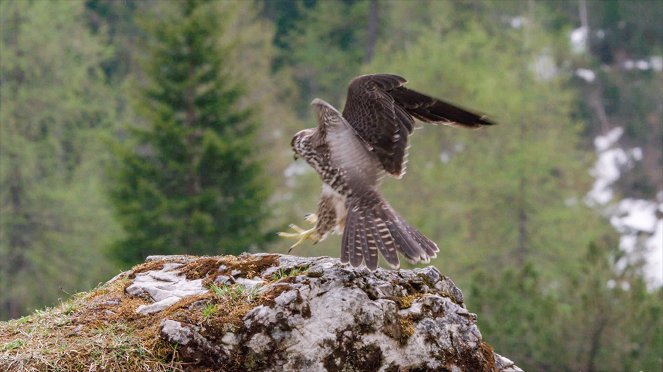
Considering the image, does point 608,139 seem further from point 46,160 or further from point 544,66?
point 46,160

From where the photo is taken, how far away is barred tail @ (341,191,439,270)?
5.80 m

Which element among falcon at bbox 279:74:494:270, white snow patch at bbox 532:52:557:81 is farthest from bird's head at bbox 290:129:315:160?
white snow patch at bbox 532:52:557:81

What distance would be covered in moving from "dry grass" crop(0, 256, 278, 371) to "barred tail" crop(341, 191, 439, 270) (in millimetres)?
574

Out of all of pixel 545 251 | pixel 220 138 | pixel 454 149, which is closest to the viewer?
pixel 220 138

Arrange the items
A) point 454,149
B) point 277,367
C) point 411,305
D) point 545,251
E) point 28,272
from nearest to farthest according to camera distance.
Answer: point 277,367 → point 411,305 → point 28,272 → point 545,251 → point 454,149

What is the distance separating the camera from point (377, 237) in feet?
19.8

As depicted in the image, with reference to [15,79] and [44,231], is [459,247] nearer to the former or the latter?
[44,231]

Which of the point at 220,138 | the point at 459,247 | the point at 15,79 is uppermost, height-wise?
the point at 15,79

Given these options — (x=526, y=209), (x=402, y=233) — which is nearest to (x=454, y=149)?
(x=526, y=209)

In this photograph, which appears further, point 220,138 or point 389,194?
point 389,194

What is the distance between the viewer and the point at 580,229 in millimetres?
35156

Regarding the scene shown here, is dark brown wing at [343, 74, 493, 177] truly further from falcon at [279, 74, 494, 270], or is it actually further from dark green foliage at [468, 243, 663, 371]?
dark green foliage at [468, 243, 663, 371]

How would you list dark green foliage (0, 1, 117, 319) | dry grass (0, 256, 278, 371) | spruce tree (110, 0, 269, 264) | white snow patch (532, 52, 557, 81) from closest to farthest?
dry grass (0, 256, 278, 371), spruce tree (110, 0, 269, 264), dark green foliage (0, 1, 117, 319), white snow patch (532, 52, 557, 81)

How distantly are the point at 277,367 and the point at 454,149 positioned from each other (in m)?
35.9
